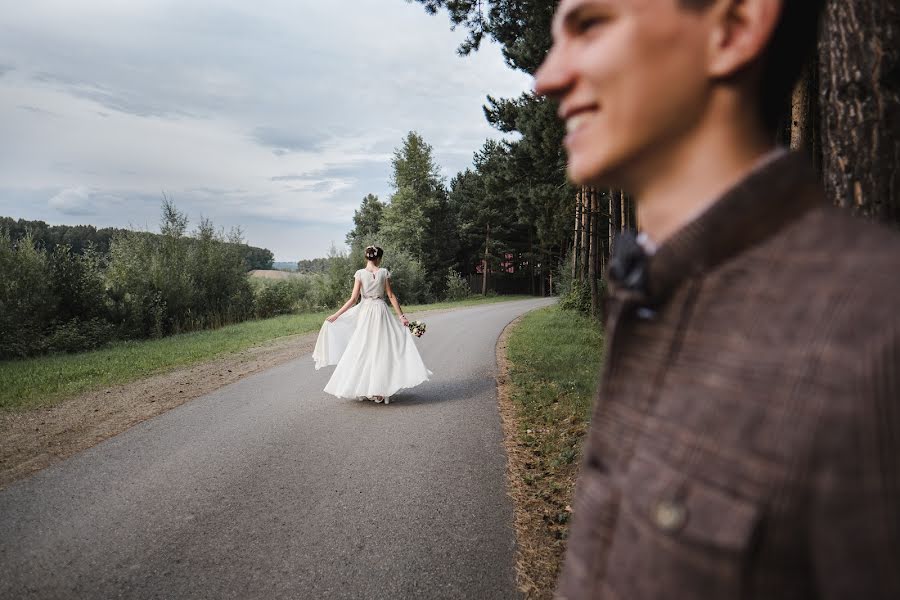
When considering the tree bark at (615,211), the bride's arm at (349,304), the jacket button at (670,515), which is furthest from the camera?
the tree bark at (615,211)

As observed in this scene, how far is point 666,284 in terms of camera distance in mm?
673

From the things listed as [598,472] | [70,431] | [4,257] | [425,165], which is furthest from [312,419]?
[425,165]

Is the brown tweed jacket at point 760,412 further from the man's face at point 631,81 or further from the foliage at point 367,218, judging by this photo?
the foliage at point 367,218

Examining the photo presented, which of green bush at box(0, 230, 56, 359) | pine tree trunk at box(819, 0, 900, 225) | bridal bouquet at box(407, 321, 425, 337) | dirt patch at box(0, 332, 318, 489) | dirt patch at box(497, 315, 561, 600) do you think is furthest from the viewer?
green bush at box(0, 230, 56, 359)

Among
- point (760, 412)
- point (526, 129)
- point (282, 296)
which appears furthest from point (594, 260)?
point (760, 412)

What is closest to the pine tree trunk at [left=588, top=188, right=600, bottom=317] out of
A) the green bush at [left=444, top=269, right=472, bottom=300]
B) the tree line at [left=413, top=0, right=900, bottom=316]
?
the tree line at [left=413, top=0, right=900, bottom=316]

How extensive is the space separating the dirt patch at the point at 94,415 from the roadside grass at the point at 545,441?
536 cm

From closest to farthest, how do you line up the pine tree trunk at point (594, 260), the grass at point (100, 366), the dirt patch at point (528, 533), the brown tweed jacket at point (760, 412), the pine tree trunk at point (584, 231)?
1. the brown tweed jacket at point (760, 412)
2. the dirt patch at point (528, 533)
3. the grass at point (100, 366)
4. the pine tree trunk at point (594, 260)
5. the pine tree trunk at point (584, 231)

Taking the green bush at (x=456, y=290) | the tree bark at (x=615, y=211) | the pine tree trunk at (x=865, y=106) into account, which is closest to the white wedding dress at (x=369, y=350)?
the pine tree trunk at (x=865, y=106)

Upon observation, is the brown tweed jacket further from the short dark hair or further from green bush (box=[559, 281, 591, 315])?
green bush (box=[559, 281, 591, 315])

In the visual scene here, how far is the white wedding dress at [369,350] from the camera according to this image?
27.6ft

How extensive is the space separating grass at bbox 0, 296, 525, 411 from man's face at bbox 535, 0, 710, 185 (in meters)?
11.2

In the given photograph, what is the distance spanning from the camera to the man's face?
2.30 feet

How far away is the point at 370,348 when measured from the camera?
338 inches
